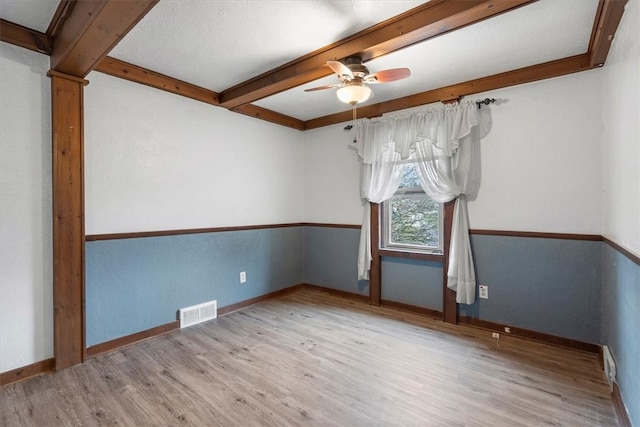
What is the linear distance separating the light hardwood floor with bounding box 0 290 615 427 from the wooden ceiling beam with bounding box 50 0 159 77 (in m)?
2.26

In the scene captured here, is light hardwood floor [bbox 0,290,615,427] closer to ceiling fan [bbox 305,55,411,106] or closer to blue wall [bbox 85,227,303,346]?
blue wall [bbox 85,227,303,346]

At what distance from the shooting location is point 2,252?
6.60ft

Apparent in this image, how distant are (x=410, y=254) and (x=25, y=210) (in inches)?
137

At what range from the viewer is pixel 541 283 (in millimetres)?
2676

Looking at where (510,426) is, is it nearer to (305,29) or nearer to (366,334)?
(366,334)

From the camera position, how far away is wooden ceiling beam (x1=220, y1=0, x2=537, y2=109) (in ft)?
5.60

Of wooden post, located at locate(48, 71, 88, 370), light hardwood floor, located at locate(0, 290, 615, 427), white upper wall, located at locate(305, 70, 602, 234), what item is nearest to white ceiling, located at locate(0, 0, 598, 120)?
white upper wall, located at locate(305, 70, 602, 234)

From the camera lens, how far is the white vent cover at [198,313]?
303cm

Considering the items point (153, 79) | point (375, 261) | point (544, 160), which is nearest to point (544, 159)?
point (544, 160)

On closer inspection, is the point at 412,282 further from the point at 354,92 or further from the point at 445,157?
the point at 354,92

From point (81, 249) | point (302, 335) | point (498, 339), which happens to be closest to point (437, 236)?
point (498, 339)

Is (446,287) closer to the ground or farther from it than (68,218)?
closer to the ground

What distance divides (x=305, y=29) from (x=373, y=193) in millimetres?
2045

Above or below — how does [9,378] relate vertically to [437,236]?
below
